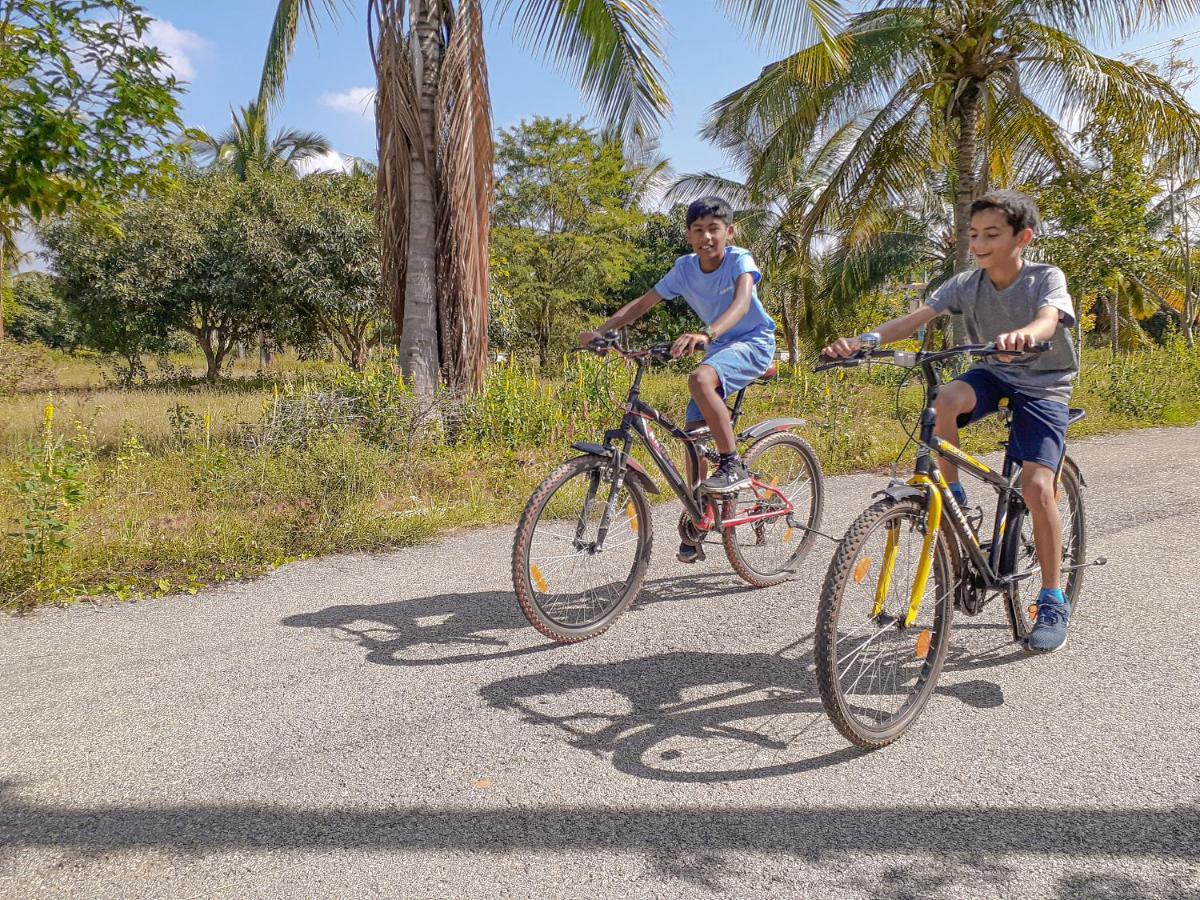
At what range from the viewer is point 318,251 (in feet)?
66.7

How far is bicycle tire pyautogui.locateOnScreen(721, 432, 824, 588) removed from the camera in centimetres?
437

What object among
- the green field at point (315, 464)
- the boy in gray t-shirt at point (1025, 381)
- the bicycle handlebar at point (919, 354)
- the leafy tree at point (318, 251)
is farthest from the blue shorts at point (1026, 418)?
the leafy tree at point (318, 251)

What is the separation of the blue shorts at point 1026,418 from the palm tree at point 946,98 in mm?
8332

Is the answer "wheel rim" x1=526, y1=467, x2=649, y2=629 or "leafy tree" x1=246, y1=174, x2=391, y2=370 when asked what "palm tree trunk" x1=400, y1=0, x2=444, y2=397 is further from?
"leafy tree" x1=246, y1=174, x2=391, y2=370

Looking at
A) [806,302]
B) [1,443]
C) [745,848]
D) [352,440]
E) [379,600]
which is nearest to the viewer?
[745,848]

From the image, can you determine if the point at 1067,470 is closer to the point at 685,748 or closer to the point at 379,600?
the point at 685,748

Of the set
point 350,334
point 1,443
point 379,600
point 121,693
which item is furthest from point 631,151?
point 350,334

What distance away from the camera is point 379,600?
14.0ft

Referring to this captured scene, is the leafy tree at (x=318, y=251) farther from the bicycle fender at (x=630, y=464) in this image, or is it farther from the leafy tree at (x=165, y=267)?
the bicycle fender at (x=630, y=464)

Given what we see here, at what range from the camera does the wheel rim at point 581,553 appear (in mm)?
3541

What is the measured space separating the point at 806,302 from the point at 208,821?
82.3 ft

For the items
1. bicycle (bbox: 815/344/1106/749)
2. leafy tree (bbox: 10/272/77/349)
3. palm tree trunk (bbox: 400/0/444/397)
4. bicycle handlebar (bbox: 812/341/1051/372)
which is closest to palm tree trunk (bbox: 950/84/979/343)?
palm tree trunk (bbox: 400/0/444/397)

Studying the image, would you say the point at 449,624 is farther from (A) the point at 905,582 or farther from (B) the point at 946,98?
(B) the point at 946,98

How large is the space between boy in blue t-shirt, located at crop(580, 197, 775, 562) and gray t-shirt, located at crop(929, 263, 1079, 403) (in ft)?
3.48
